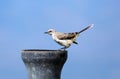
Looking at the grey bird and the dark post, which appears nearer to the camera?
the dark post

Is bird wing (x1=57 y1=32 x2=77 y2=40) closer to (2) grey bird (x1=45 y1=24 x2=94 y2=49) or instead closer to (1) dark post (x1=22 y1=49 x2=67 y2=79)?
(2) grey bird (x1=45 y1=24 x2=94 y2=49)

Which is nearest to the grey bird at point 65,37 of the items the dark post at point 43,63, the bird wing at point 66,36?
the bird wing at point 66,36

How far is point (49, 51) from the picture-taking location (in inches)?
187

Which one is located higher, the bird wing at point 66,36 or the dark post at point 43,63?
the dark post at point 43,63

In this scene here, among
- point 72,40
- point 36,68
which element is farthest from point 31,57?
point 72,40

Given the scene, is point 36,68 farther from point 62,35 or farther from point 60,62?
point 62,35

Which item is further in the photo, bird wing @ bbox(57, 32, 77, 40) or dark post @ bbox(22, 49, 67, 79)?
bird wing @ bbox(57, 32, 77, 40)

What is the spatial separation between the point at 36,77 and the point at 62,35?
6.17m

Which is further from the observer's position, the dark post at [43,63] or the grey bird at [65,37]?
the grey bird at [65,37]

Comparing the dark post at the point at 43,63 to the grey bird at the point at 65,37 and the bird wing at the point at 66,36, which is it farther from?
the bird wing at the point at 66,36

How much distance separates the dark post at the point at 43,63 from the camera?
4.73 m

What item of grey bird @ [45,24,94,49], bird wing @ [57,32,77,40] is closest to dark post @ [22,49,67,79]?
grey bird @ [45,24,94,49]

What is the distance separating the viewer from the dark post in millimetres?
4727

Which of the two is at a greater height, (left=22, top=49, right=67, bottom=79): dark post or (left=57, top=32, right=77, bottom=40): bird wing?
(left=22, top=49, right=67, bottom=79): dark post
